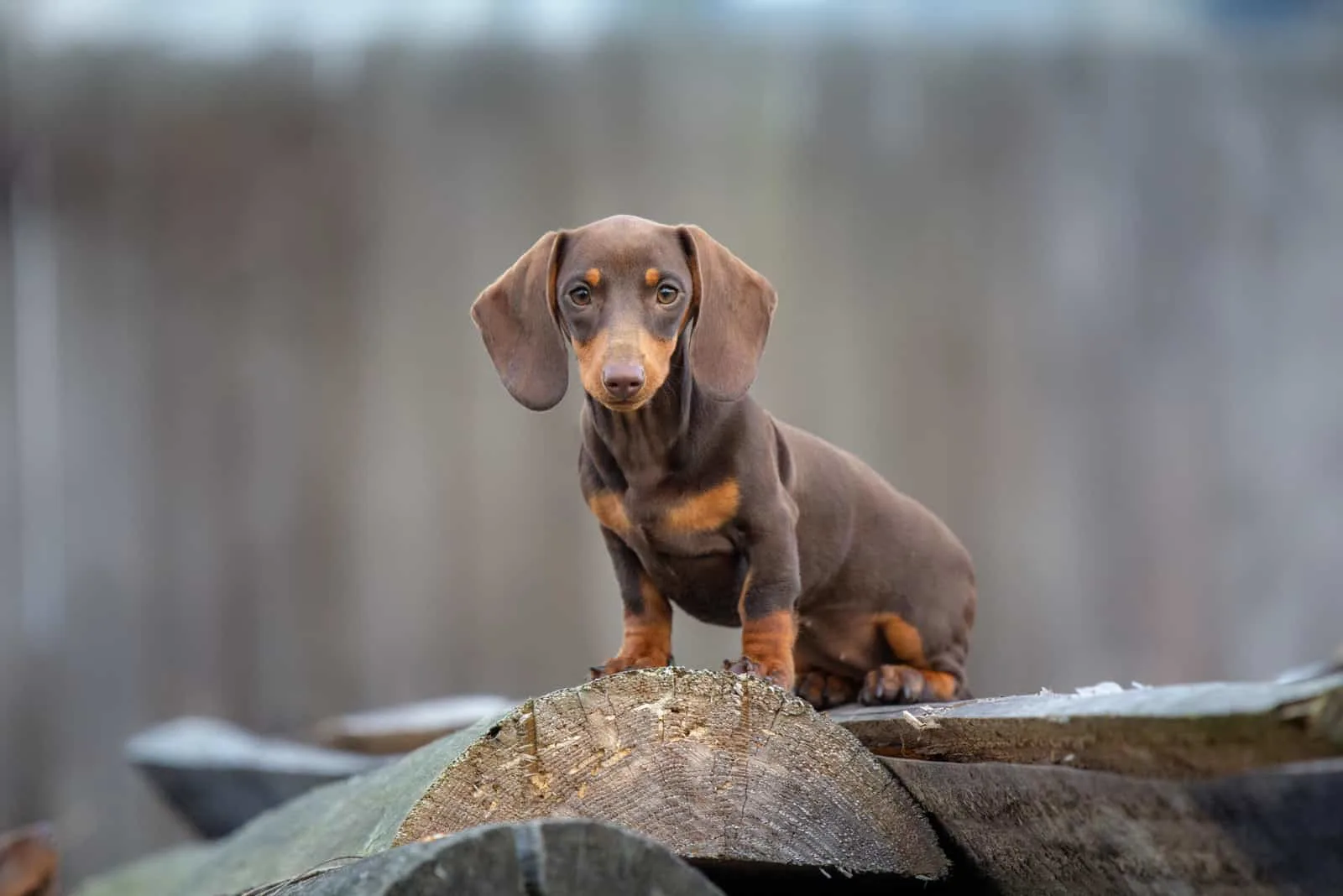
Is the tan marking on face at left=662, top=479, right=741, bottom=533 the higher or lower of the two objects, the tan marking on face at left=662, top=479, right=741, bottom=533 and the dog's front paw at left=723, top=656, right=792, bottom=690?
the higher

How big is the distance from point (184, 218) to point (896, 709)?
540 cm

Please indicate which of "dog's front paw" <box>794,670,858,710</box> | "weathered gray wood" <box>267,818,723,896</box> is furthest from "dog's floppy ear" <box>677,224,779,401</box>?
"weathered gray wood" <box>267,818,723,896</box>

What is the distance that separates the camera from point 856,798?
72.6 inches

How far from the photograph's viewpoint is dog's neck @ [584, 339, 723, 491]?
2295mm

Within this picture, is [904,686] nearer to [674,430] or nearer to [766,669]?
[766,669]

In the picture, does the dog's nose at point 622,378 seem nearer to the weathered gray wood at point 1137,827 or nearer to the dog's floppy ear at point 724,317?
the dog's floppy ear at point 724,317

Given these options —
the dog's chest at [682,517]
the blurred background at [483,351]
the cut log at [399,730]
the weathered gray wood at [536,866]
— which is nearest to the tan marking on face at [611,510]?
the dog's chest at [682,517]

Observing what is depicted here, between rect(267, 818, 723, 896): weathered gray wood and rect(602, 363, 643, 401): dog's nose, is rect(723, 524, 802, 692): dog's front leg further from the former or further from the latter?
rect(267, 818, 723, 896): weathered gray wood

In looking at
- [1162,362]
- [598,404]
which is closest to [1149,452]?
[1162,362]

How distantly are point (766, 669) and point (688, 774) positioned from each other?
18.5 inches

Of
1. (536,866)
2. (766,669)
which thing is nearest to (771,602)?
(766,669)

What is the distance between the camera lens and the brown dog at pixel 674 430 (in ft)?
7.23

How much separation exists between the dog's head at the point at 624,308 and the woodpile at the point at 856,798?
1.79 ft

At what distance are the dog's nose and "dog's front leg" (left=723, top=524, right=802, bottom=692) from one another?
381mm
